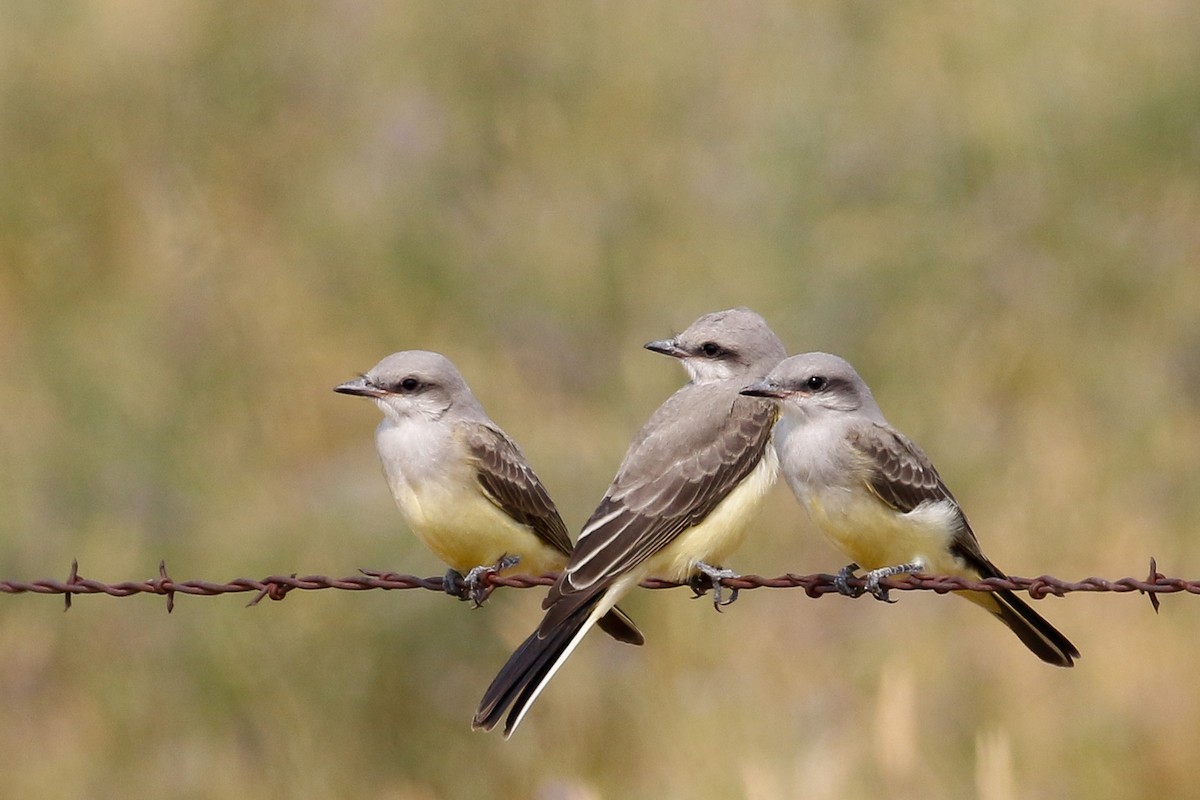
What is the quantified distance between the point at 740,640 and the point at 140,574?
118 inches

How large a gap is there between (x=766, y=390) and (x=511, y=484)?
0.89 m

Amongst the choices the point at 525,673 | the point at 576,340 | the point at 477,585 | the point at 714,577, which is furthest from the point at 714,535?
the point at 576,340

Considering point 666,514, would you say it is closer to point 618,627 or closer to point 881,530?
point 618,627

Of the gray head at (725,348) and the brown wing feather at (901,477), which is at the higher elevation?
the gray head at (725,348)

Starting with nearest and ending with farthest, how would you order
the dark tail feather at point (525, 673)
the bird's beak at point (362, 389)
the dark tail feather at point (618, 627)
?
the dark tail feather at point (525, 673)
the dark tail feather at point (618, 627)
the bird's beak at point (362, 389)

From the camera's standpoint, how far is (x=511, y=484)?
5.47m

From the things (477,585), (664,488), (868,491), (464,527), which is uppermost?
(868,491)

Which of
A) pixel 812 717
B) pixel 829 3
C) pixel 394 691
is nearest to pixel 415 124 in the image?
pixel 829 3

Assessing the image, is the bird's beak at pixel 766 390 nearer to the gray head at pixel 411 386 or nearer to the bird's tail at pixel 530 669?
the bird's tail at pixel 530 669

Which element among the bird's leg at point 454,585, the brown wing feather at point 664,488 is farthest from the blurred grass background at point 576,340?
the bird's leg at point 454,585

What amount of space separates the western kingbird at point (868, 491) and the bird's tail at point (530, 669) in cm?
78

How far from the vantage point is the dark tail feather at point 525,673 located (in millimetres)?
4547

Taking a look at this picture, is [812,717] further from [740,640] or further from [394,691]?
[394,691]

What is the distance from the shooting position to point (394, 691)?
762 cm
